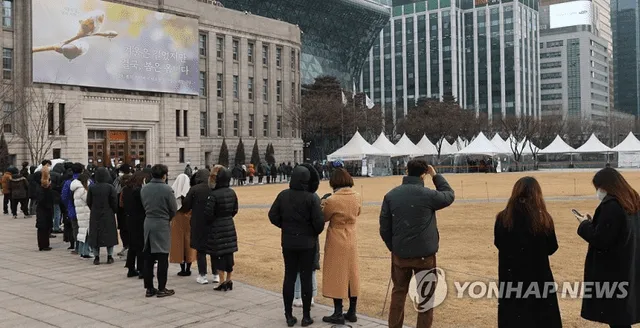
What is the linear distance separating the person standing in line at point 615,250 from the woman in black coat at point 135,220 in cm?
725

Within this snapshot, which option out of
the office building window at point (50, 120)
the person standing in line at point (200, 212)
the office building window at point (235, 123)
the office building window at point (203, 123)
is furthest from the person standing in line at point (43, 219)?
the office building window at point (235, 123)

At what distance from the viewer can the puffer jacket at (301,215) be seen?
7270 mm

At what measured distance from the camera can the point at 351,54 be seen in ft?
352

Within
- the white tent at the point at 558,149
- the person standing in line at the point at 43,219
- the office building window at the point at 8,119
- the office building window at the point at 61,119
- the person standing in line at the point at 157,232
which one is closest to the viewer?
the person standing in line at the point at 157,232

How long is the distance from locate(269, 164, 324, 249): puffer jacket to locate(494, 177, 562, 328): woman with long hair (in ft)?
8.40

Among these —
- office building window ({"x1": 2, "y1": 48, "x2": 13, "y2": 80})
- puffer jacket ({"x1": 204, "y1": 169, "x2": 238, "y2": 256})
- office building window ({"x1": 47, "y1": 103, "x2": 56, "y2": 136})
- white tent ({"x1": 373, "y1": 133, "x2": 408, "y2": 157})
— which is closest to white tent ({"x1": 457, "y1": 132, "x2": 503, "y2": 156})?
white tent ({"x1": 373, "y1": 133, "x2": 408, "y2": 157})

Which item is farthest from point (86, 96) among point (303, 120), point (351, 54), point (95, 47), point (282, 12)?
point (351, 54)

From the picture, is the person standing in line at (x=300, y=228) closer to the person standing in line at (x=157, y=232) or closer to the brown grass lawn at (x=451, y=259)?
the brown grass lawn at (x=451, y=259)

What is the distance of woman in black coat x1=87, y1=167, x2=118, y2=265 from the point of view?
11211mm

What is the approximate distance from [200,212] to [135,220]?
1.44 meters

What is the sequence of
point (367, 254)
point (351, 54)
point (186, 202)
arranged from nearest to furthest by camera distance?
point (186, 202)
point (367, 254)
point (351, 54)

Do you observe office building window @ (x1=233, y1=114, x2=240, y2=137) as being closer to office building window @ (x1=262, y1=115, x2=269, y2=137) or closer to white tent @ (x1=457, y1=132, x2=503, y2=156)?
office building window @ (x1=262, y1=115, x2=269, y2=137)

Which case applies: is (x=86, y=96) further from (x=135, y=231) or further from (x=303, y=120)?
(x=135, y=231)

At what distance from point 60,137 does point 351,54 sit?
68.8m
